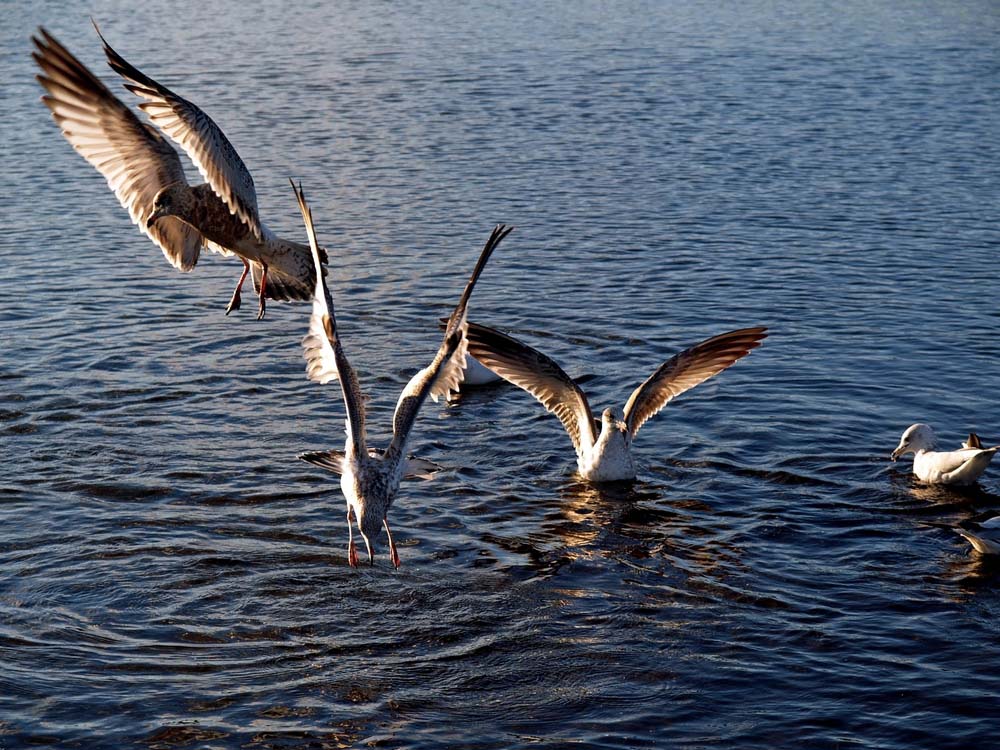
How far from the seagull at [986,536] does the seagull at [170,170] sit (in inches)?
190

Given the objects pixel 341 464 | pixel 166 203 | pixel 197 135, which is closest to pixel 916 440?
pixel 341 464

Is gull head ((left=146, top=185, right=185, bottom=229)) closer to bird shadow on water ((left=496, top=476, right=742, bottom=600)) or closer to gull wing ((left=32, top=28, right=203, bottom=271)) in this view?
gull wing ((left=32, top=28, right=203, bottom=271))

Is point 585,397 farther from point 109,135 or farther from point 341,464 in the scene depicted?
point 109,135

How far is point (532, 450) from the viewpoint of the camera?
35.7 ft

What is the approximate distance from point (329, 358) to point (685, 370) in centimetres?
363

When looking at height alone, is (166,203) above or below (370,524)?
above

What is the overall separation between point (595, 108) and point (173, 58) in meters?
9.87

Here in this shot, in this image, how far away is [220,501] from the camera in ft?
32.2

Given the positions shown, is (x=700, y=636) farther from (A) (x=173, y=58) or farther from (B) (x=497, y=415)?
(A) (x=173, y=58)

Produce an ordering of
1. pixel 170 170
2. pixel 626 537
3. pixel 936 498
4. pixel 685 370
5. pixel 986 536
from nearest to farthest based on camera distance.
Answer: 1. pixel 986 536
2. pixel 626 537
3. pixel 936 498
4. pixel 170 170
5. pixel 685 370

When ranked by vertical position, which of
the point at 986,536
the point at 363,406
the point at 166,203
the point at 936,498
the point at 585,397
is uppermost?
the point at 166,203

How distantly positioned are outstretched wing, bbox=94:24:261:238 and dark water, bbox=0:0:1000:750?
225cm

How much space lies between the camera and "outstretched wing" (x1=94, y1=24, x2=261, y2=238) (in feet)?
28.9

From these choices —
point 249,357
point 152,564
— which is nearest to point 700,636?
point 152,564
